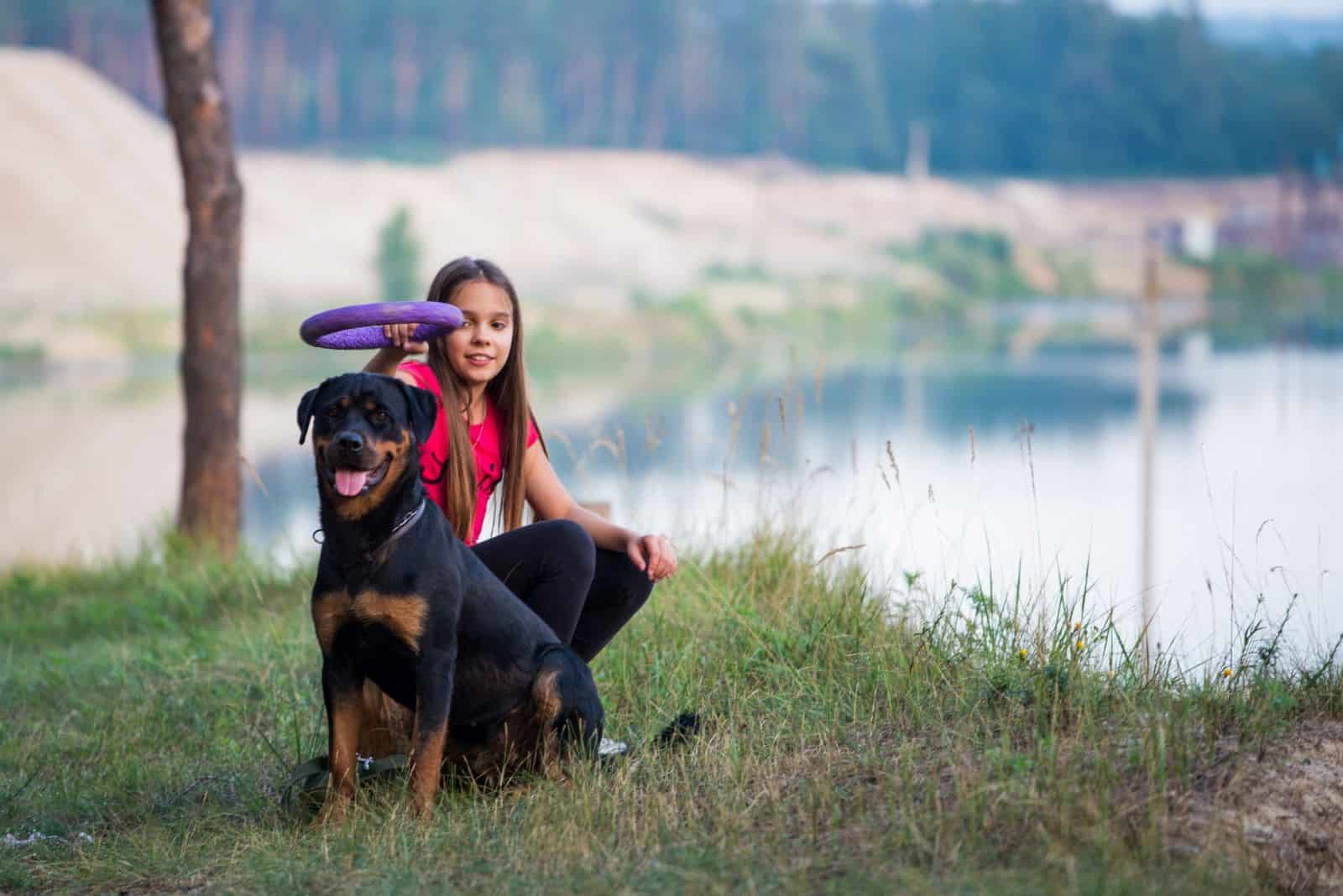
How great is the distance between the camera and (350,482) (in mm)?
3283

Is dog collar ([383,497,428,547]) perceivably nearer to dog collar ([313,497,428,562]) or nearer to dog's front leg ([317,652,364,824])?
dog collar ([313,497,428,562])

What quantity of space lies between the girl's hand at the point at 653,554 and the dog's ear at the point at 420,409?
33.0 inches

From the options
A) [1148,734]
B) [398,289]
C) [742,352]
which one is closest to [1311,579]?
[1148,734]

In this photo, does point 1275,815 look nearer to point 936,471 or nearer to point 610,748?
point 610,748

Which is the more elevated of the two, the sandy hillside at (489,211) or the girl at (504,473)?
the sandy hillside at (489,211)

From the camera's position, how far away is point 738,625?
5.04 metres

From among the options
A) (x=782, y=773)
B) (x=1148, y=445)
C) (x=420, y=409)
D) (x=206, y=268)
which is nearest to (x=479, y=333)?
(x=420, y=409)

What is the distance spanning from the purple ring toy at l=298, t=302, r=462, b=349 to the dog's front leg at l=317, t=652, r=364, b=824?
2.66ft

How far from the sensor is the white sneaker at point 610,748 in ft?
12.8

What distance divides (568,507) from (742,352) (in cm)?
3370

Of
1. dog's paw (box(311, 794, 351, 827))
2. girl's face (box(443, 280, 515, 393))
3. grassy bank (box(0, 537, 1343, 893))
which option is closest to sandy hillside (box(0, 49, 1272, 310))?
grassy bank (box(0, 537, 1343, 893))

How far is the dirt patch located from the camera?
3.07m

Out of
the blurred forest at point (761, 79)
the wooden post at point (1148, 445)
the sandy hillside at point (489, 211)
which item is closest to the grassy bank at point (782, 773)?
the wooden post at point (1148, 445)

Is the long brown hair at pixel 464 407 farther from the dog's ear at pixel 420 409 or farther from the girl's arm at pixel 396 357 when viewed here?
the dog's ear at pixel 420 409
